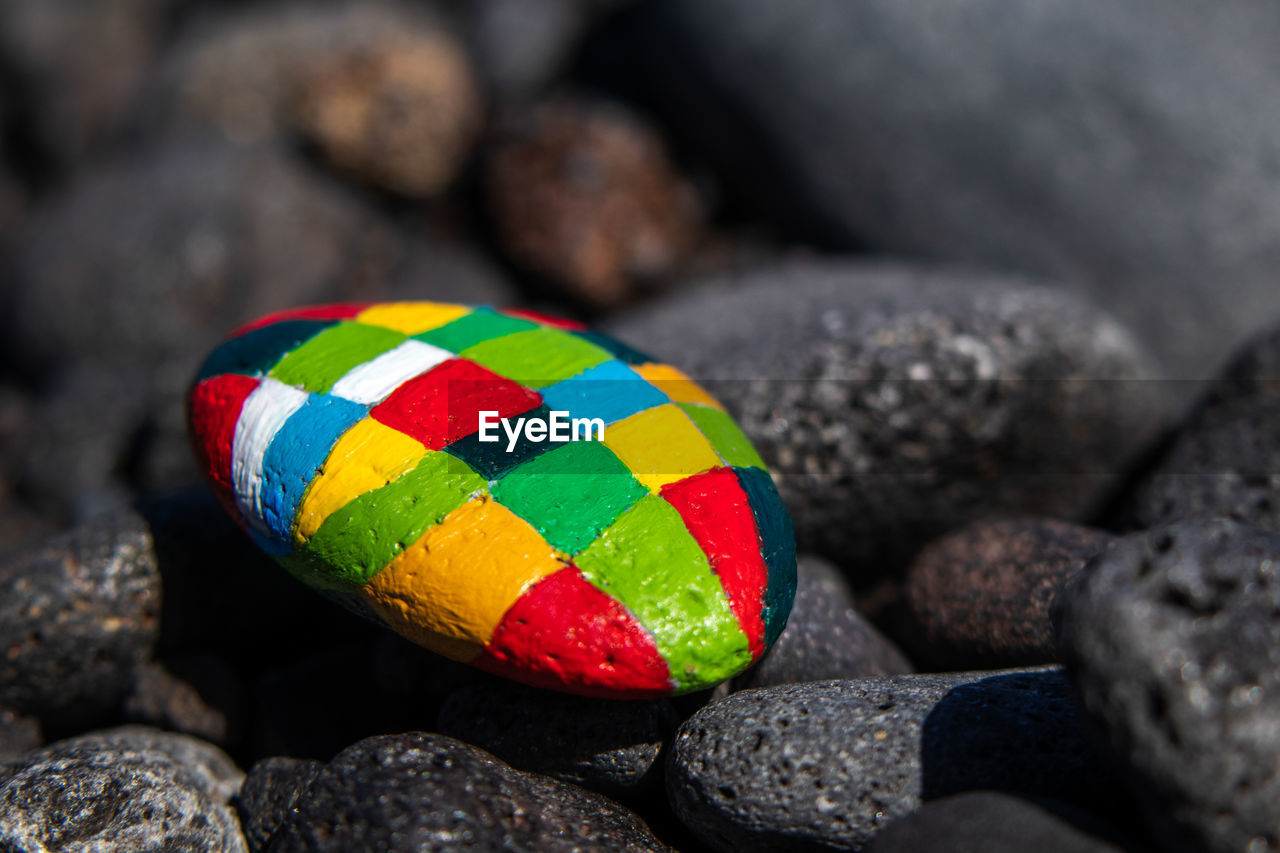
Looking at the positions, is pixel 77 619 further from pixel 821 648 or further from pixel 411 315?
pixel 821 648

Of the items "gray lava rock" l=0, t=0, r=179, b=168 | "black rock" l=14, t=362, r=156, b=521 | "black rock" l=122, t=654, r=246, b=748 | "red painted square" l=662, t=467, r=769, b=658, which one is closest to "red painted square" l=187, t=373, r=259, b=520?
"black rock" l=122, t=654, r=246, b=748

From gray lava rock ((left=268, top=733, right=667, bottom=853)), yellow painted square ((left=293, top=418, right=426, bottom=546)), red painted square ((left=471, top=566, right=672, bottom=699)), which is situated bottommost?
gray lava rock ((left=268, top=733, right=667, bottom=853))

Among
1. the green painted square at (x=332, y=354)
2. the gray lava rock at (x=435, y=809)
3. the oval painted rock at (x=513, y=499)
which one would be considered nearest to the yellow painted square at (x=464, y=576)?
the oval painted rock at (x=513, y=499)

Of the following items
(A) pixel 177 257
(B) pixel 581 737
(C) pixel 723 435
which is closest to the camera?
(B) pixel 581 737

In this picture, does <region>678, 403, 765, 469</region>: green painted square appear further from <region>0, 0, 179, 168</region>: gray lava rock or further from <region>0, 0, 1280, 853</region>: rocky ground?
<region>0, 0, 179, 168</region>: gray lava rock

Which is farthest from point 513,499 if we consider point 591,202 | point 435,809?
point 591,202

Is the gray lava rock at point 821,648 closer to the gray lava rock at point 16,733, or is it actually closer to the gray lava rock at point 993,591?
the gray lava rock at point 993,591
